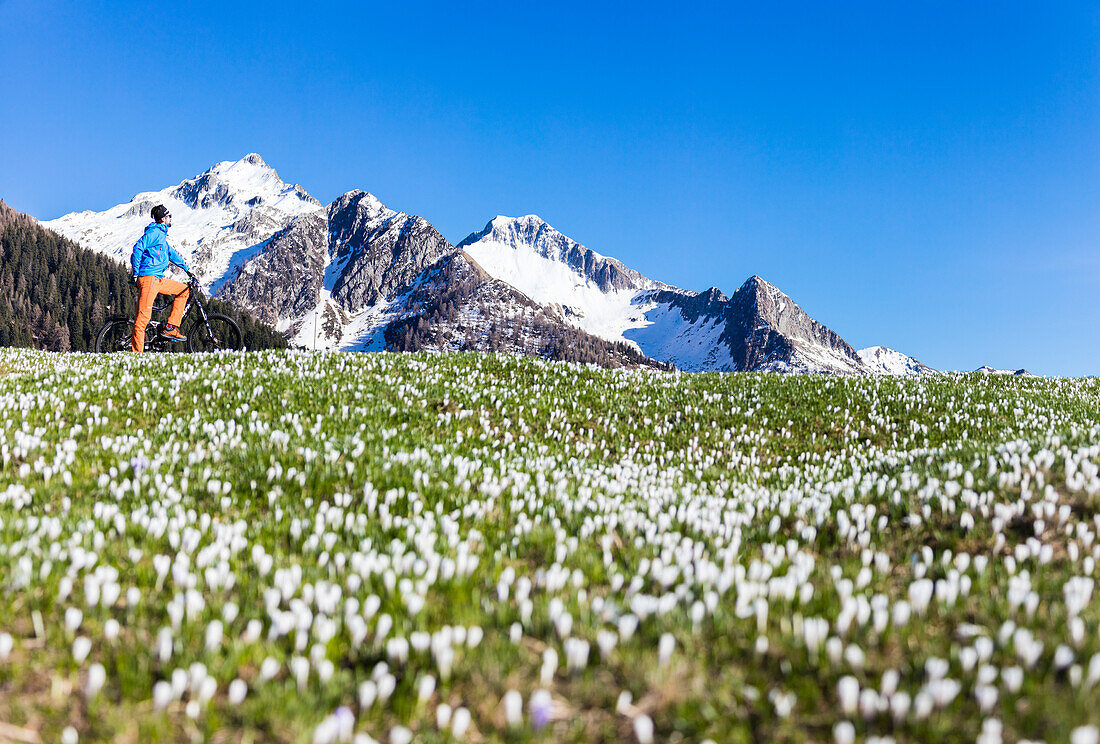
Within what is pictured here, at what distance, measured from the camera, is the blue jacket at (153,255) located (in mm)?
15234

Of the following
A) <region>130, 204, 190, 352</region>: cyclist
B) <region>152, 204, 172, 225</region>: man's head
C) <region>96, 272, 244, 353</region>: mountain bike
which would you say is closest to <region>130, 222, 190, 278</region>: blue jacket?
<region>130, 204, 190, 352</region>: cyclist

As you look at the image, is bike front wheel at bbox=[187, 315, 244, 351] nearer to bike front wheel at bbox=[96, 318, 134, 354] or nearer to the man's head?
bike front wheel at bbox=[96, 318, 134, 354]

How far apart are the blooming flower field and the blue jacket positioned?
7.28m

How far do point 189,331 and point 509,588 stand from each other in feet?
57.3

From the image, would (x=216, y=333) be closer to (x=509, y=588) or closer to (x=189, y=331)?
(x=189, y=331)

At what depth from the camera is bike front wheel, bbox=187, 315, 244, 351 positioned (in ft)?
56.5

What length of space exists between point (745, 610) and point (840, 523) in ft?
7.97

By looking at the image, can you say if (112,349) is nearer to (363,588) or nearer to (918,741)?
(363,588)

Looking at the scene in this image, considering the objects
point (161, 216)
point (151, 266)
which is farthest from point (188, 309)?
point (161, 216)

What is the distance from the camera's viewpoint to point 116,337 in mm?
17781

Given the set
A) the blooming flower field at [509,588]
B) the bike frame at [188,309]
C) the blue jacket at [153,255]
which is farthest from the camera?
the bike frame at [188,309]

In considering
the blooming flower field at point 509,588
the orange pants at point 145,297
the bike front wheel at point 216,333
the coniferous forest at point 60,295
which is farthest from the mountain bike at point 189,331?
the coniferous forest at point 60,295

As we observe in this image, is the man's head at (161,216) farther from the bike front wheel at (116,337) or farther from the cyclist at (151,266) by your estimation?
the bike front wheel at (116,337)

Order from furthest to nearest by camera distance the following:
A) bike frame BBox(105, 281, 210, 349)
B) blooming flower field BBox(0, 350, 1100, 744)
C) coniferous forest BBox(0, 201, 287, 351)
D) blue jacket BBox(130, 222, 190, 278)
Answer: coniferous forest BBox(0, 201, 287, 351), bike frame BBox(105, 281, 210, 349), blue jacket BBox(130, 222, 190, 278), blooming flower field BBox(0, 350, 1100, 744)
